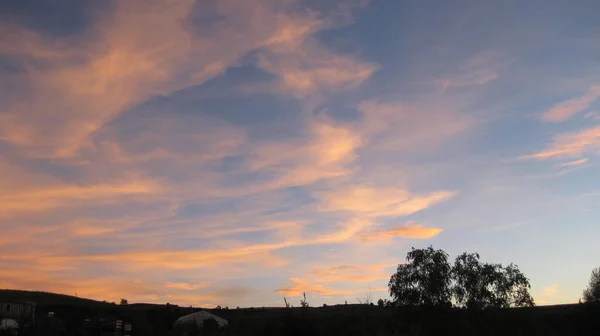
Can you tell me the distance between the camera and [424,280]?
153ft

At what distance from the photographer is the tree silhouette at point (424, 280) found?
46406 millimetres

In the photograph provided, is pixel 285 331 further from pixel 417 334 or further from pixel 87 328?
pixel 87 328

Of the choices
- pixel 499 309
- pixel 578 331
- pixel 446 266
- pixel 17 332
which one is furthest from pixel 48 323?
pixel 578 331

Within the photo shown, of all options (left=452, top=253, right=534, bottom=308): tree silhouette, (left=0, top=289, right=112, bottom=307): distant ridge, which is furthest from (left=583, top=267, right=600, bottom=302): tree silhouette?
(left=0, top=289, right=112, bottom=307): distant ridge

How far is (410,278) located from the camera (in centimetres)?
4703

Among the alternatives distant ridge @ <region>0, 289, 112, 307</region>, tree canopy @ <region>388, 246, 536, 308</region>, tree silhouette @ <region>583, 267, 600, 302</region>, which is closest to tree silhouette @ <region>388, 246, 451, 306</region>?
tree canopy @ <region>388, 246, 536, 308</region>

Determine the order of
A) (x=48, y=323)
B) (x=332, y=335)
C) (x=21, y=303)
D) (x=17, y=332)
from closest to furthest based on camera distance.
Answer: (x=17, y=332)
(x=48, y=323)
(x=332, y=335)
(x=21, y=303)

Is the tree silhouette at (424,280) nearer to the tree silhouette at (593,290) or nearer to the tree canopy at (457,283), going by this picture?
the tree canopy at (457,283)

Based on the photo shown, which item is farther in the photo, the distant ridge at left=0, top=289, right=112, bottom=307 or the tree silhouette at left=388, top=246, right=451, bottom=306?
the distant ridge at left=0, top=289, right=112, bottom=307

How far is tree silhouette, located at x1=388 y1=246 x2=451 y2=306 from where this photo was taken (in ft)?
152

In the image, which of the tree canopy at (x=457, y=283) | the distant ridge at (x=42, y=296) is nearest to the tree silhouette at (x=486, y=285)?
the tree canopy at (x=457, y=283)

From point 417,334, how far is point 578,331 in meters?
21.5

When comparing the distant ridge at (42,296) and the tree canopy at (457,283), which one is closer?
the tree canopy at (457,283)

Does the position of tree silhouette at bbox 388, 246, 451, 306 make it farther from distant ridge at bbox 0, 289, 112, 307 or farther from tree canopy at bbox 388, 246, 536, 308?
distant ridge at bbox 0, 289, 112, 307
